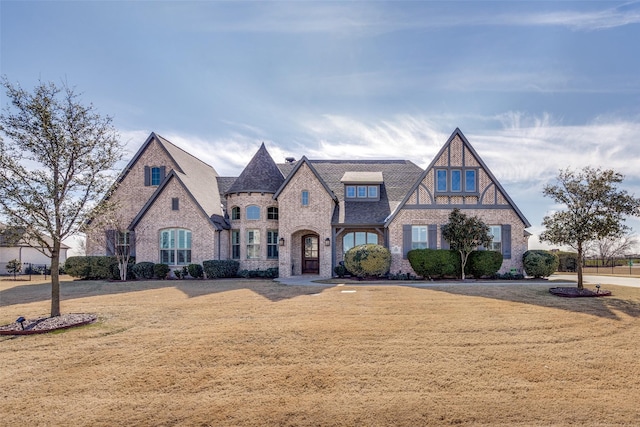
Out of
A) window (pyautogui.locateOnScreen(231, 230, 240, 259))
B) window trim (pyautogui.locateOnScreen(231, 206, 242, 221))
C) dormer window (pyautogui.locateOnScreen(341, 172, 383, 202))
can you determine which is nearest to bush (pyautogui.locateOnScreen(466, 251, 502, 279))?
dormer window (pyautogui.locateOnScreen(341, 172, 383, 202))

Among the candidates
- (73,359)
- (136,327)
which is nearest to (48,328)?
(136,327)

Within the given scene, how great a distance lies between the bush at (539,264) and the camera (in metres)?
20.5

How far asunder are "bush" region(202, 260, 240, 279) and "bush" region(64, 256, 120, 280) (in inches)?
223

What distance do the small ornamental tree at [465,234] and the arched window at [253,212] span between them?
11567 mm

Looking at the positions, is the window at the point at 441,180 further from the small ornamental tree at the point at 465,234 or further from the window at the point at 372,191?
the window at the point at 372,191

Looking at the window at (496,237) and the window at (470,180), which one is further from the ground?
the window at (470,180)

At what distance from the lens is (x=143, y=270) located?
22.1 metres

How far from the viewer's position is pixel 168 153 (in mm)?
24656

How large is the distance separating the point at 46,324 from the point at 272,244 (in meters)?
14.8

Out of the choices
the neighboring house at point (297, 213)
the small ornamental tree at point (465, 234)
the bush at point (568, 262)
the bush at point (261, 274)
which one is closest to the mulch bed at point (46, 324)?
the bush at point (261, 274)

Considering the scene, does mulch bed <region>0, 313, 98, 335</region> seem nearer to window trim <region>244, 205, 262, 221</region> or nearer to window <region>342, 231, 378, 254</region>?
window trim <region>244, 205, 262, 221</region>

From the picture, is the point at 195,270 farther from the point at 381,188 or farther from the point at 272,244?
the point at 381,188

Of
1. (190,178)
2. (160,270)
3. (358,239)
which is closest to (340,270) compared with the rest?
(358,239)

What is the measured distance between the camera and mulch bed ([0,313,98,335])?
A: 8.80m
